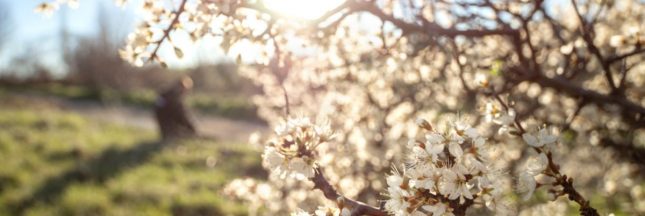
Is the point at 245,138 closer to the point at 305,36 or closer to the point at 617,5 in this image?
the point at 617,5

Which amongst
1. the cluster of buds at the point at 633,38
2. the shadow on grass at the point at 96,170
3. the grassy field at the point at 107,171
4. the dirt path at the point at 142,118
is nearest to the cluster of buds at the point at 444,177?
the cluster of buds at the point at 633,38

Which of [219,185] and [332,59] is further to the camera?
[219,185]

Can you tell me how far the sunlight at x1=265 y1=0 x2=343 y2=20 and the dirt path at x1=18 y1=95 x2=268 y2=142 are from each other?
13858 mm

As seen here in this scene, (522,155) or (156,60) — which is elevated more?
(522,155)

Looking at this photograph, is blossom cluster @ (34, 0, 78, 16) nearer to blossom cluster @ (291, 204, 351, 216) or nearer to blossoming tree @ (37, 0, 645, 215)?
blossoming tree @ (37, 0, 645, 215)

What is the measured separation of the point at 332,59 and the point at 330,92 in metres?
1.15

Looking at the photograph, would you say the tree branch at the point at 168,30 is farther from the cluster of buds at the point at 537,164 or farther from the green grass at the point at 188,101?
the green grass at the point at 188,101

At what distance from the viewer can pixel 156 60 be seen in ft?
8.59

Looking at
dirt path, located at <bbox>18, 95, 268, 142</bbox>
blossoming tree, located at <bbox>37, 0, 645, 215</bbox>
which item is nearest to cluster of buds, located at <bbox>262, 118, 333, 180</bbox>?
blossoming tree, located at <bbox>37, 0, 645, 215</bbox>

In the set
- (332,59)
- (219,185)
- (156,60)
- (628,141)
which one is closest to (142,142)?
(219,185)

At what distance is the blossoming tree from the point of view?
192cm

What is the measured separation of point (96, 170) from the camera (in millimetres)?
9164

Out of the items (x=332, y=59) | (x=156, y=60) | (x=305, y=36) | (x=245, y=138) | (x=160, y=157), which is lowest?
(x=156, y=60)

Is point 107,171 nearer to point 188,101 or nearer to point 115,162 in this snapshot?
point 115,162
